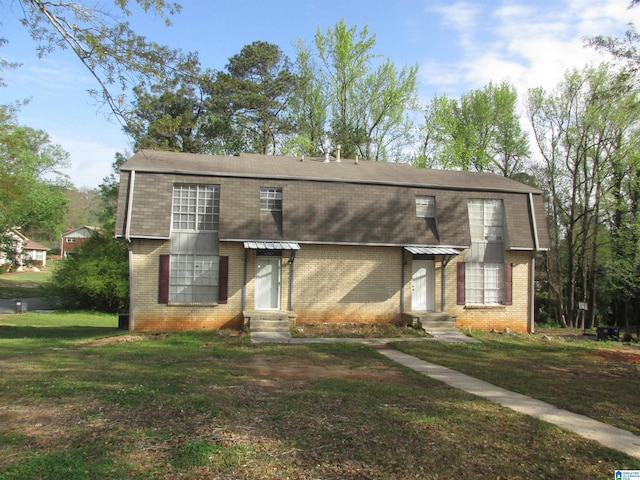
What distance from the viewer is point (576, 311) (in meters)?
35.5

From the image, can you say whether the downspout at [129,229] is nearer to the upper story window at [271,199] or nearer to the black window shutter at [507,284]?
the upper story window at [271,199]

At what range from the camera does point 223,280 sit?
56.0 feet

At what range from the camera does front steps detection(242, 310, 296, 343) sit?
1583 centimetres

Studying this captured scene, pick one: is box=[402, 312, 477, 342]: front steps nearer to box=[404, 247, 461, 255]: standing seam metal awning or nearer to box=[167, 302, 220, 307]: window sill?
box=[404, 247, 461, 255]: standing seam metal awning

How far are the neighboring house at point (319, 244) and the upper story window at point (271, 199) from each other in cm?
4

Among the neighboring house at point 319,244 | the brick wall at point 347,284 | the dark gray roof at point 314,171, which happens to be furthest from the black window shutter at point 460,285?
the dark gray roof at point 314,171

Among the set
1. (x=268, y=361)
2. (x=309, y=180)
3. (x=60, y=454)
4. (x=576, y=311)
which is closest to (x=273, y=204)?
(x=309, y=180)

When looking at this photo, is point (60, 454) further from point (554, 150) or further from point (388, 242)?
point (554, 150)

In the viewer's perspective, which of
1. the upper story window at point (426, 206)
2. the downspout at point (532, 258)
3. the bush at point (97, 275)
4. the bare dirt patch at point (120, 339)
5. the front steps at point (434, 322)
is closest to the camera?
the bare dirt patch at point (120, 339)

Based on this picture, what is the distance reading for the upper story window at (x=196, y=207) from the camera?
17234mm

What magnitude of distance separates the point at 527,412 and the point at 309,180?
40.1ft

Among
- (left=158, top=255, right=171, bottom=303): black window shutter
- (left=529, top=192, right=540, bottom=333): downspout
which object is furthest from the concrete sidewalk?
(left=529, top=192, right=540, bottom=333): downspout

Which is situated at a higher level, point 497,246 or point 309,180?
point 309,180

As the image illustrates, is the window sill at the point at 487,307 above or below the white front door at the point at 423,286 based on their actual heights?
below
